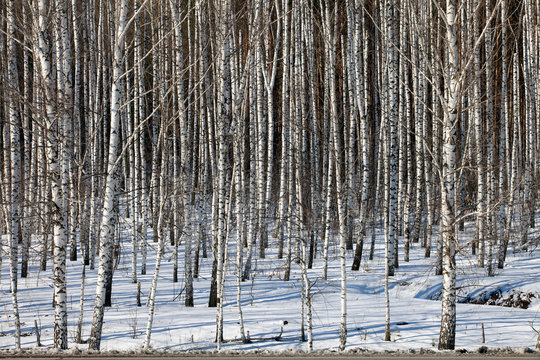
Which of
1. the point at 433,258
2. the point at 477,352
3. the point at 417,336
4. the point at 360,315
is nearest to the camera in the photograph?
the point at 477,352

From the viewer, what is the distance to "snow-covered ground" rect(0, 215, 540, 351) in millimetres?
10445

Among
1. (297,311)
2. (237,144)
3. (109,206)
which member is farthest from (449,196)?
(109,206)

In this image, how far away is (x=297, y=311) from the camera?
43.2 feet

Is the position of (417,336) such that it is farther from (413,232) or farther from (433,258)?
(413,232)

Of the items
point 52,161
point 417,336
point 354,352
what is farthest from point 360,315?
point 52,161

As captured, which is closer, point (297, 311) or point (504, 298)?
point (297, 311)

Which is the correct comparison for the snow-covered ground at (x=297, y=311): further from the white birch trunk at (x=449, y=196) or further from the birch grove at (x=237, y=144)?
the white birch trunk at (x=449, y=196)

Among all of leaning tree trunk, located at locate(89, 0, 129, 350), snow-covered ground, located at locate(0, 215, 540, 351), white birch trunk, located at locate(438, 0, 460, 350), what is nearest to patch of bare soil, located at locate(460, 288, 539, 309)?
snow-covered ground, located at locate(0, 215, 540, 351)

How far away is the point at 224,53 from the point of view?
11.5 m

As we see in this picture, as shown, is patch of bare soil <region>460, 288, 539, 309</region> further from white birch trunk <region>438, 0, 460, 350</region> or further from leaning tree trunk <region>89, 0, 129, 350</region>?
leaning tree trunk <region>89, 0, 129, 350</region>

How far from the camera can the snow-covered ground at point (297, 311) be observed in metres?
10.4

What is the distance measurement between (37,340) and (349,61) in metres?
11.6

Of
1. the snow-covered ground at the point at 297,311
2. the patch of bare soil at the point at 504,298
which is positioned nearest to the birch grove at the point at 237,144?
the snow-covered ground at the point at 297,311

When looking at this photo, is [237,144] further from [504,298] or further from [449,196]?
[504,298]
